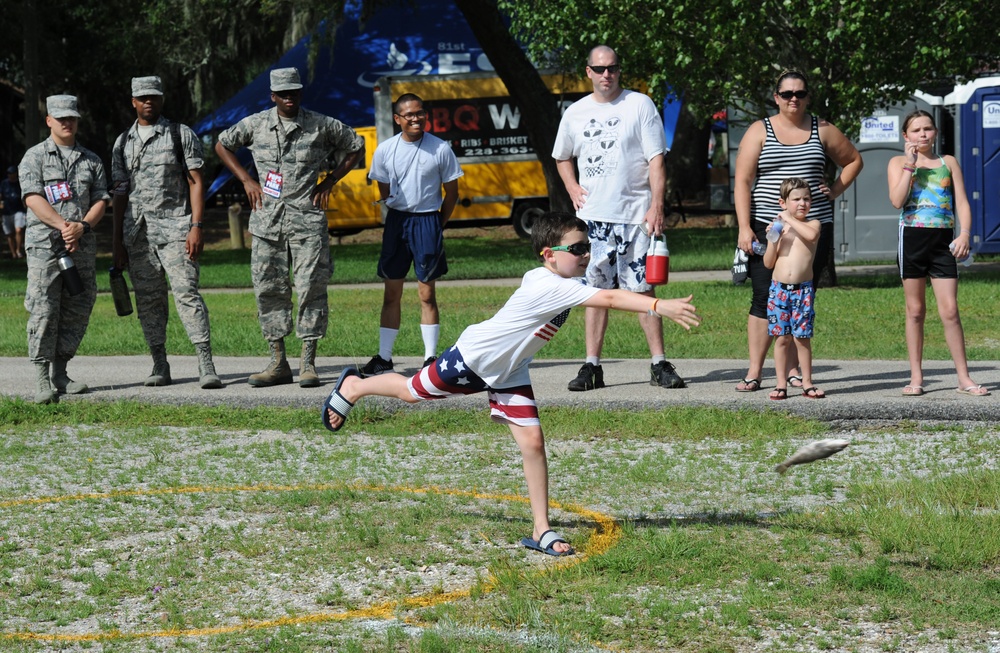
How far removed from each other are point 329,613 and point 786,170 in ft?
16.2

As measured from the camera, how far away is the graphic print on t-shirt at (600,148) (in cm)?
898

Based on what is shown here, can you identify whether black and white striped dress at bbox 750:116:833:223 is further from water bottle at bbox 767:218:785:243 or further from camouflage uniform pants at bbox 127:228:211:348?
camouflage uniform pants at bbox 127:228:211:348

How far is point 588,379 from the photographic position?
9.31 metres

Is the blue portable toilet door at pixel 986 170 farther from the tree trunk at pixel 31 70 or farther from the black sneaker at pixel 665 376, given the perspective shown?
the tree trunk at pixel 31 70

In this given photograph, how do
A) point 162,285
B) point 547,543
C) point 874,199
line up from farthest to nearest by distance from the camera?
point 874,199, point 162,285, point 547,543

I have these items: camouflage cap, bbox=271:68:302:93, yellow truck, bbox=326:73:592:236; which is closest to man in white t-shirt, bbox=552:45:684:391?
Result: camouflage cap, bbox=271:68:302:93

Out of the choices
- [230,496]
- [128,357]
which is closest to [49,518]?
[230,496]

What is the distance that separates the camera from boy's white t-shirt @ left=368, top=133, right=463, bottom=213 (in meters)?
10.0

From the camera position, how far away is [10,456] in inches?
316

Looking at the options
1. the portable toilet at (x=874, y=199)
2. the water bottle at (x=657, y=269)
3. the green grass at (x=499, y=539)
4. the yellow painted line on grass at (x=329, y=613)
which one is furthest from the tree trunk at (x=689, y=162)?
the yellow painted line on grass at (x=329, y=613)

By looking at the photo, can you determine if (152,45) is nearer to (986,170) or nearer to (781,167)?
(986,170)

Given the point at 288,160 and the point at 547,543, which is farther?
the point at 288,160

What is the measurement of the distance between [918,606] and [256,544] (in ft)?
8.78

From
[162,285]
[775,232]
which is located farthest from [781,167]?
[162,285]
